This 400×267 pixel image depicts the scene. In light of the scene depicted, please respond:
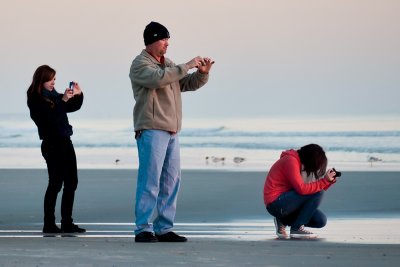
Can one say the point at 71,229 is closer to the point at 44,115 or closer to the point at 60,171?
the point at 60,171

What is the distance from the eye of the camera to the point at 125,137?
40969 mm

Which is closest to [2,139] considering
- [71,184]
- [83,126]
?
[83,126]

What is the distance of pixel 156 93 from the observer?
9250mm

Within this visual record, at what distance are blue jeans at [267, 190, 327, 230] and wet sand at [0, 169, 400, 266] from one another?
0.17 m

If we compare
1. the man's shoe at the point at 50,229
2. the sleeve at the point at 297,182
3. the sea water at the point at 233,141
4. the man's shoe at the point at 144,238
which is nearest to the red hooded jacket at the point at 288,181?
the sleeve at the point at 297,182

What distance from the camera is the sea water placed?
2498 centimetres

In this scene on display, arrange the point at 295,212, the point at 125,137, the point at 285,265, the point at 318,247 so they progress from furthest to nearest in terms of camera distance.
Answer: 1. the point at 125,137
2. the point at 295,212
3. the point at 318,247
4. the point at 285,265

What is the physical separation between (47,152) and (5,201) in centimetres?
344

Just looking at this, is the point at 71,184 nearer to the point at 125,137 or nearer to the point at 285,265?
the point at 285,265

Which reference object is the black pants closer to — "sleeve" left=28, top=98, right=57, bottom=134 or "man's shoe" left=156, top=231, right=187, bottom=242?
"sleeve" left=28, top=98, right=57, bottom=134

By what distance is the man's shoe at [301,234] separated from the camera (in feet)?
31.9

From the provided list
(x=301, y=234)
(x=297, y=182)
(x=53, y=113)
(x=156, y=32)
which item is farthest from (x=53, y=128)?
(x=301, y=234)

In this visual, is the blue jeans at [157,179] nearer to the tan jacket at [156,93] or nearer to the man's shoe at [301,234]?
the tan jacket at [156,93]

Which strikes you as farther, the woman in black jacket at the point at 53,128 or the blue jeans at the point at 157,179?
the woman in black jacket at the point at 53,128
